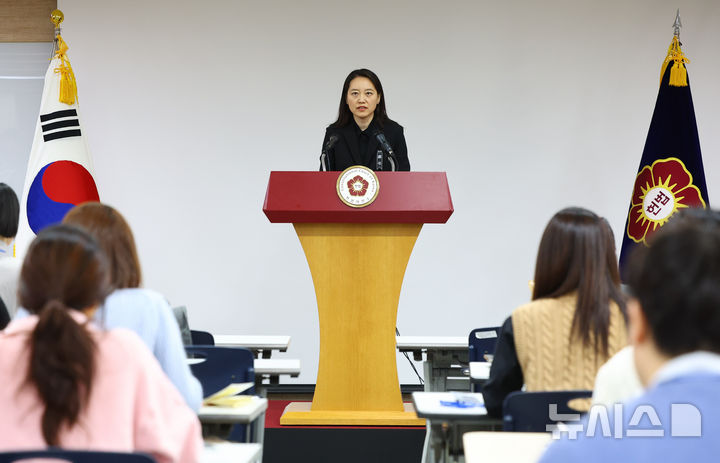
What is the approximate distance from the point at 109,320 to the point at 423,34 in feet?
13.7

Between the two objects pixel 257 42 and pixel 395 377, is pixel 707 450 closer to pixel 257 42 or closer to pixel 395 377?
pixel 395 377

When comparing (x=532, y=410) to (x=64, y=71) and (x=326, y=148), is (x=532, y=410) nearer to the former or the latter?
(x=326, y=148)

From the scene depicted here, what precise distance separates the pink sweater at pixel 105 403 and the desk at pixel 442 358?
2182 mm

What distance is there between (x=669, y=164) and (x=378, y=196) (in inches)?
91.0

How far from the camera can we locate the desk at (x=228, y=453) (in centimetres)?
160

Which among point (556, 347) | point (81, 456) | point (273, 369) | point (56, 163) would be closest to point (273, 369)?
point (273, 369)

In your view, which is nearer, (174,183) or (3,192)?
(3,192)

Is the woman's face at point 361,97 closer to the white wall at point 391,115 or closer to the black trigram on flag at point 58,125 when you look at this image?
the white wall at point 391,115

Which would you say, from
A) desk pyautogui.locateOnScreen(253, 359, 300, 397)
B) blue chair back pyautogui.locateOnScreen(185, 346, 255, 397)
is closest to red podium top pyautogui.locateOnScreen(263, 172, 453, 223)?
desk pyautogui.locateOnScreen(253, 359, 300, 397)

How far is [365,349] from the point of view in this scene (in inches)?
137

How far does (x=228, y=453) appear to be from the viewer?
5.49ft

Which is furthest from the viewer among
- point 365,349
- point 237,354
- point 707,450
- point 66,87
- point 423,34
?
point 423,34

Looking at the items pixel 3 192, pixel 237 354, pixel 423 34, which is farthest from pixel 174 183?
pixel 237 354

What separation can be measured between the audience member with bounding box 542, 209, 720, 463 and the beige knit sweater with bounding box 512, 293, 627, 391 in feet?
4.31
